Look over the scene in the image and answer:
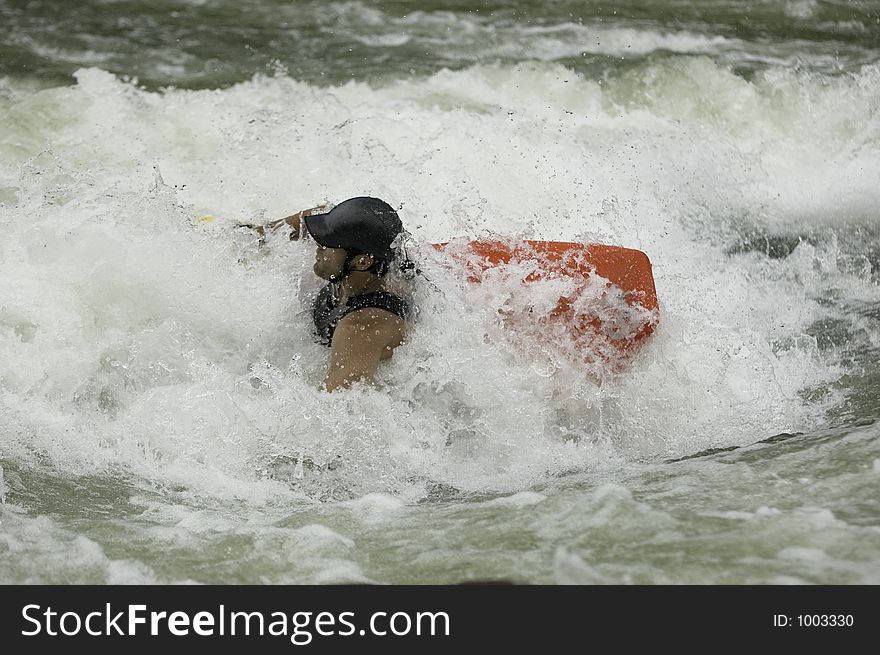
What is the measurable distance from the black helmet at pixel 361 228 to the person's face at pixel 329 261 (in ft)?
0.12

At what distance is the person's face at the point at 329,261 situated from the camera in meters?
3.29

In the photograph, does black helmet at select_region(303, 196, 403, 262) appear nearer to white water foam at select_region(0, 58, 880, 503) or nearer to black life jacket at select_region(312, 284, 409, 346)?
black life jacket at select_region(312, 284, 409, 346)

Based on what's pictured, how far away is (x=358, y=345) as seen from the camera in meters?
3.32

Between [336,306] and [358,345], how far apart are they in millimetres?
247

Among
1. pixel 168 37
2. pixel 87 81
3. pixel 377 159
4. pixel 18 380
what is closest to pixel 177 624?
pixel 18 380

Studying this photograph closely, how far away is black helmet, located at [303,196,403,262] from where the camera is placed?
10.5 ft

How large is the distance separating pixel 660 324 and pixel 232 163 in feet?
11.3

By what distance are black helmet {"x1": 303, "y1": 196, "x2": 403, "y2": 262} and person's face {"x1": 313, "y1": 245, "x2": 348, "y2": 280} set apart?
0.04 m

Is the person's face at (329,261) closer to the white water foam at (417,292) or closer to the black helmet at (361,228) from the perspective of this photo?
the black helmet at (361,228)

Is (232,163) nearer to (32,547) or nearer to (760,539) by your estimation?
(32,547)

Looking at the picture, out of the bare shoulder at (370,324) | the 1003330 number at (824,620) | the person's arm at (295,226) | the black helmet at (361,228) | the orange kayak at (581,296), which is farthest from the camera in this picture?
the person's arm at (295,226)

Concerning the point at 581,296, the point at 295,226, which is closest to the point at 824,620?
the point at 581,296

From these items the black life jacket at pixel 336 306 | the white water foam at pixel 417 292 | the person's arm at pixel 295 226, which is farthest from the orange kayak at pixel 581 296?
the person's arm at pixel 295 226

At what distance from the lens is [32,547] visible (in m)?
2.64
